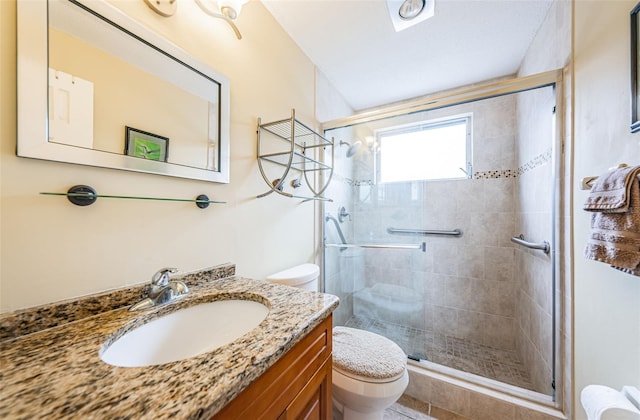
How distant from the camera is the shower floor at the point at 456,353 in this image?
1534 mm

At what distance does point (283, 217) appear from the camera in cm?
139

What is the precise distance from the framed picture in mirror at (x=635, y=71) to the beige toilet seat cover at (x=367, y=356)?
1.23 meters

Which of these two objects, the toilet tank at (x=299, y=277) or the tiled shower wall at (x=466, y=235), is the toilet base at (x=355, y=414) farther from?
the tiled shower wall at (x=466, y=235)

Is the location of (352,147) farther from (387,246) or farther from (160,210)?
(160,210)

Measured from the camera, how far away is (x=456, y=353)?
1.77m

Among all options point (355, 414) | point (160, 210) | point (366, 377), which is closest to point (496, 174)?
point (366, 377)

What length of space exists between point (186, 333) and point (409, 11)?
6.25 feet

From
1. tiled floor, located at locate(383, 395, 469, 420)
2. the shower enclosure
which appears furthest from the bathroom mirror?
tiled floor, located at locate(383, 395, 469, 420)

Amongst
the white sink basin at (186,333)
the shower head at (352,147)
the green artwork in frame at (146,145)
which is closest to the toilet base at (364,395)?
the white sink basin at (186,333)

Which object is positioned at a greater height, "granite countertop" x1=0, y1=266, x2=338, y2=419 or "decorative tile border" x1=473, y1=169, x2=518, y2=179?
"decorative tile border" x1=473, y1=169, x2=518, y2=179

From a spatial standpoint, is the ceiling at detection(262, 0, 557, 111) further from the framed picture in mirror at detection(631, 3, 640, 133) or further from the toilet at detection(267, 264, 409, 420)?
the toilet at detection(267, 264, 409, 420)

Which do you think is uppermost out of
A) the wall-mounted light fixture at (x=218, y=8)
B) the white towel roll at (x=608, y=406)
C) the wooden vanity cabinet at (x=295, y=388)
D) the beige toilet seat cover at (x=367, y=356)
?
the wall-mounted light fixture at (x=218, y=8)

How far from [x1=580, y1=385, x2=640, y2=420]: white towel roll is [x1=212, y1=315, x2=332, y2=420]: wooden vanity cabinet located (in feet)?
2.70

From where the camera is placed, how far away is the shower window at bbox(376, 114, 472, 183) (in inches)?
70.1
